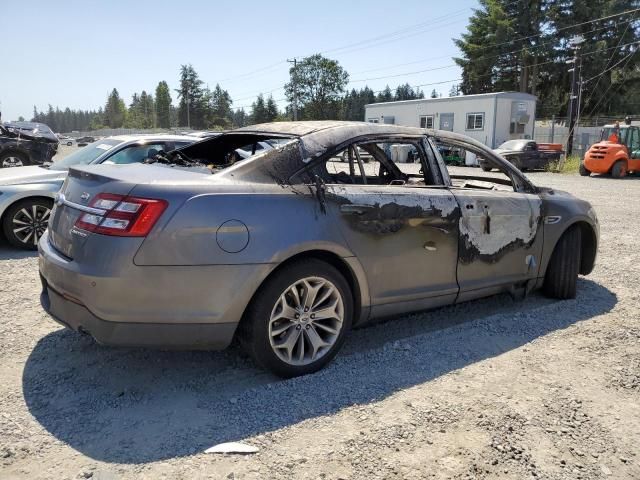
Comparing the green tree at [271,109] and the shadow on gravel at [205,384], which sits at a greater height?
the green tree at [271,109]

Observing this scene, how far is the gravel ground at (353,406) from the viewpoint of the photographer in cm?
243

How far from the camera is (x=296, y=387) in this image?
310cm

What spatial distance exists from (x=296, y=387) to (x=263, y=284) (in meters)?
0.67

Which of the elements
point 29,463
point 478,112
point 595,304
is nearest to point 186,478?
point 29,463

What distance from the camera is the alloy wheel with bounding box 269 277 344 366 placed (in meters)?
3.08

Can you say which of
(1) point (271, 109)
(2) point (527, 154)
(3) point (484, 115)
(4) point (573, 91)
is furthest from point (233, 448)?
(1) point (271, 109)

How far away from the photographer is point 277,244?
292 centimetres

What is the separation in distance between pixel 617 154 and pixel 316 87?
65011 mm

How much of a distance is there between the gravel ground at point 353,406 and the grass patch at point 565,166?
23387mm

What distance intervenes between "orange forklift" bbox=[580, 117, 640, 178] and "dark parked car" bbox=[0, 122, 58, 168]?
20441mm

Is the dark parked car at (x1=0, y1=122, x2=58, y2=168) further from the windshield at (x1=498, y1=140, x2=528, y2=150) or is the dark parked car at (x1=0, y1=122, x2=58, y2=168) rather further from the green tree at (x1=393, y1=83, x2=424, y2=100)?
the green tree at (x1=393, y1=83, x2=424, y2=100)

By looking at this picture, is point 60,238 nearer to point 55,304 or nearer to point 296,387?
point 55,304

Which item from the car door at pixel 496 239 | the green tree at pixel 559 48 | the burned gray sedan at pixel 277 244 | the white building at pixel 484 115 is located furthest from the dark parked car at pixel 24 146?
the green tree at pixel 559 48

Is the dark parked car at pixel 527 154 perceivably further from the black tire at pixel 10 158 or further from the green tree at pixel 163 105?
the green tree at pixel 163 105
